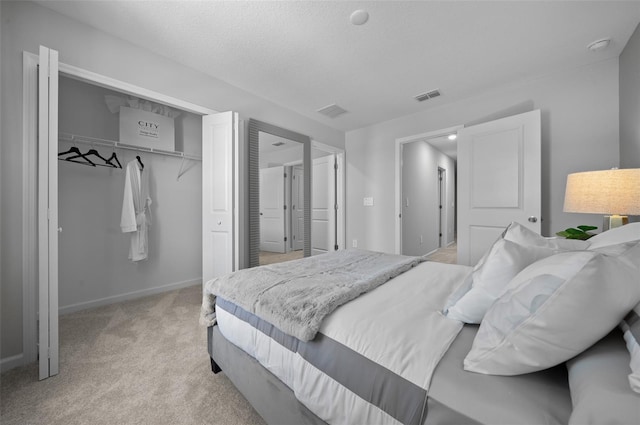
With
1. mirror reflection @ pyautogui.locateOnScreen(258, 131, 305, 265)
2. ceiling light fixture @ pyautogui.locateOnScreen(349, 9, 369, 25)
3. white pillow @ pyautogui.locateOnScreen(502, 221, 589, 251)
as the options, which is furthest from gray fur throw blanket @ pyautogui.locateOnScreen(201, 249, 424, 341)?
mirror reflection @ pyautogui.locateOnScreen(258, 131, 305, 265)

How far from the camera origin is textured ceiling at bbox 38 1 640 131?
185 centimetres

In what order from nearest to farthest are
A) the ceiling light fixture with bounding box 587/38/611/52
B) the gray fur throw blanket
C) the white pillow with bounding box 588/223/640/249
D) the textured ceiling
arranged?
1. the white pillow with bounding box 588/223/640/249
2. the gray fur throw blanket
3. the textured ceiling
4. the ceiling light fixture with bounding box 587/38/611/52

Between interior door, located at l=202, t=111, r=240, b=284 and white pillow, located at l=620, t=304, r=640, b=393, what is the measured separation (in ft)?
8.45

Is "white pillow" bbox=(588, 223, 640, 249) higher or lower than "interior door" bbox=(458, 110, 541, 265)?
lower

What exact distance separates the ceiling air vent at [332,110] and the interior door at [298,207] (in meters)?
0.90

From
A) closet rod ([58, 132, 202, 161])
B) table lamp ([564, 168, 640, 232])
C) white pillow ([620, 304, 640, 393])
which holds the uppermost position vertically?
closet rod ([58, 132, 202, 161])

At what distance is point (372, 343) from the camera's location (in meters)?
0.84

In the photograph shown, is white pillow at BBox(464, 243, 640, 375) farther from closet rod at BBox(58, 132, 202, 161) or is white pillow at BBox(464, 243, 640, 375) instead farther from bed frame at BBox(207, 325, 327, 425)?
closet rod at BBox(58, 132, 202, 161)

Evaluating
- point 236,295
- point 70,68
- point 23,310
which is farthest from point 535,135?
point 23,310

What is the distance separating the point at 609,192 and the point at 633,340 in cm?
168

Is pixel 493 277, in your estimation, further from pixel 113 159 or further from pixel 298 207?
pixel 113 159

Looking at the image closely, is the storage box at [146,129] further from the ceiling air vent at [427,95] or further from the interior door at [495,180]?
the interior door at [495,180]

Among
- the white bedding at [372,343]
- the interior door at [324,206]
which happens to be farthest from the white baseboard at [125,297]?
the white bedding at [372,343]

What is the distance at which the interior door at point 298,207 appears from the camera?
3973mm
